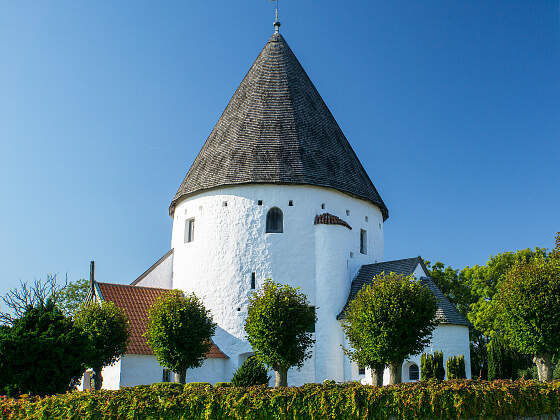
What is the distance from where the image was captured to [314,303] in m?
28.7

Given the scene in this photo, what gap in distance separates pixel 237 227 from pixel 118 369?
887cm

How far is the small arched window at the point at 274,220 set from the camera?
97.5ft

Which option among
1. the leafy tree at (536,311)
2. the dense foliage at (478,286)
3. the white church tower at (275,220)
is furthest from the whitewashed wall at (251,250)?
the dense foliage at (478,286)

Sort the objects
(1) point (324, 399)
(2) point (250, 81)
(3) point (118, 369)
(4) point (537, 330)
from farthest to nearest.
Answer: (2) point (250, 81) < (3) point (118, 369) < (4) point (537, 330) < (1) point (324, 399)

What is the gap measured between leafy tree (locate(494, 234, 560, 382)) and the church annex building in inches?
185

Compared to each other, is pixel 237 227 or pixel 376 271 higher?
pixel 237 227

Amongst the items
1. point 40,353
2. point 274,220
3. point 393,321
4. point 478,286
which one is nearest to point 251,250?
point 274,220

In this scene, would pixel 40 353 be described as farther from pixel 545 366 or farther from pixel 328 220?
pixel 545 366

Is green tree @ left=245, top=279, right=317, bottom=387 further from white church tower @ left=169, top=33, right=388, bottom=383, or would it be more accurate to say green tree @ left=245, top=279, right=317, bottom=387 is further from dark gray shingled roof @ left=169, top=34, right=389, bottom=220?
dark gray shingled roof @ left=169, top=34, right=389, bottom=220

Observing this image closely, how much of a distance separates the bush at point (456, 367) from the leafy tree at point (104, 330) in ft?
47.2

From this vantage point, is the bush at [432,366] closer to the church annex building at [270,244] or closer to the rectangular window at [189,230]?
the church annex building at [270,244]

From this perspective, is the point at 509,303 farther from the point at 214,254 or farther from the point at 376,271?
the point at 214,254

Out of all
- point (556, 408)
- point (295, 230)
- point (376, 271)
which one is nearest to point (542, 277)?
point (556, 408)

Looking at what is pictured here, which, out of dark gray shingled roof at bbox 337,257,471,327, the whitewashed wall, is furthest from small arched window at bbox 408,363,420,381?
the whitewashed wall
